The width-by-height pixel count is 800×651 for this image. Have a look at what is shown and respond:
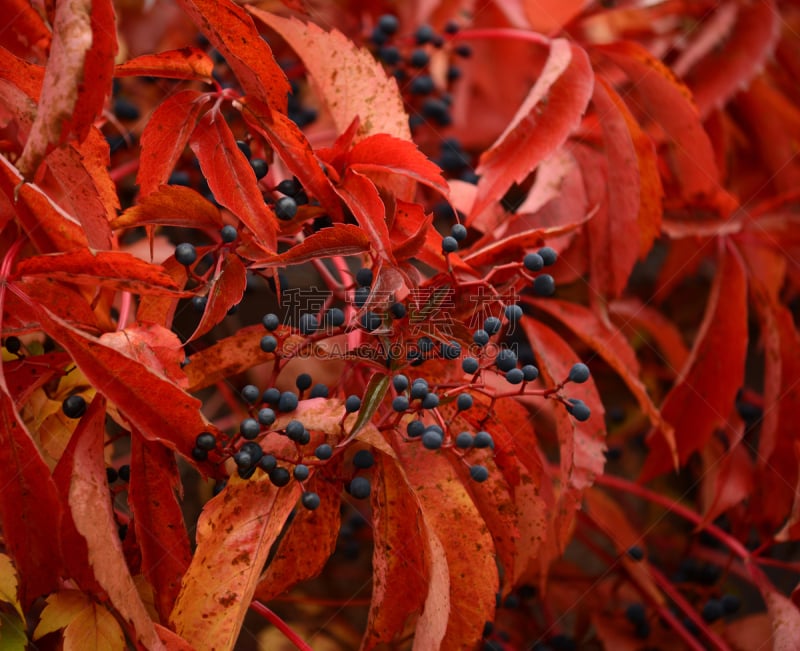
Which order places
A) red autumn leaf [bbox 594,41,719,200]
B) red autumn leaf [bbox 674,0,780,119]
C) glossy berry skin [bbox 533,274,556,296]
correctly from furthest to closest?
red autumn leaf [bbox 674,0,780,119] < red autumn leaf [bbox 594,41,719,200] < glossy berry skin [bbox 533,274,556,296]

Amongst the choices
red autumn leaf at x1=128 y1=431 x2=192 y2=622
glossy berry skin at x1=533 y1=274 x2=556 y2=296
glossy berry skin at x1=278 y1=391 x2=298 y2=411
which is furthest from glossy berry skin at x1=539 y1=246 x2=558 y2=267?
red autumn leaf at x1=128 y1=431 x2=192 y2=622

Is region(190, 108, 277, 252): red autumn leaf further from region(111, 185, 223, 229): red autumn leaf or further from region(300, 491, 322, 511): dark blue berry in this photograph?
region(300, 491, 322, 511): dark blue berry

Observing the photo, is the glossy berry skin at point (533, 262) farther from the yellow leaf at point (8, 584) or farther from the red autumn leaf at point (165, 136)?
the yellow leaf at point (8, 584)

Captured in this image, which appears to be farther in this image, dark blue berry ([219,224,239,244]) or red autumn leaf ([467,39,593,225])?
red autumn leaf ([467,39,593,225])

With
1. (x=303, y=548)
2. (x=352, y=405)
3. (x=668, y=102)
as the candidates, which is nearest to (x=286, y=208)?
(x=352, y=405)

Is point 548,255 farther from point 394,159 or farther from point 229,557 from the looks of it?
point 229,557

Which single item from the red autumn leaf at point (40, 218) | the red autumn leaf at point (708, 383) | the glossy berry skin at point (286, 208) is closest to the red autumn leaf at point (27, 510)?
the red autumn leaf at point (40, 218)
